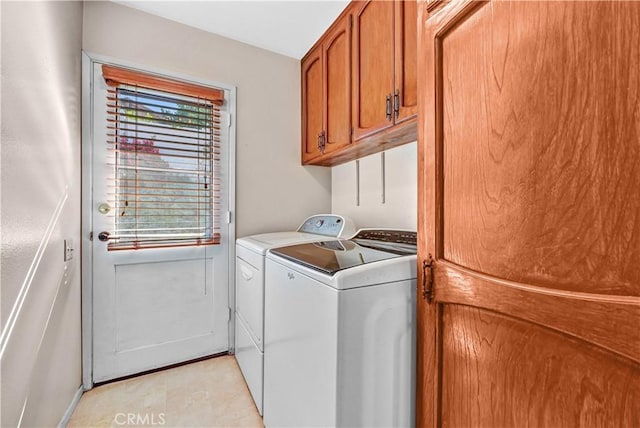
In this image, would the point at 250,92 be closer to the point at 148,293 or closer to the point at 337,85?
the point at 337,85

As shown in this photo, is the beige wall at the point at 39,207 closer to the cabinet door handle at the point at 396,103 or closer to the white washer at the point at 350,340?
the white washer at the point at 350,340

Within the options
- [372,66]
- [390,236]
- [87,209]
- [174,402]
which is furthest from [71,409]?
[372,66]

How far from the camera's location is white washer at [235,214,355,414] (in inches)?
58.7

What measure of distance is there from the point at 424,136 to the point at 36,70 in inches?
57.6

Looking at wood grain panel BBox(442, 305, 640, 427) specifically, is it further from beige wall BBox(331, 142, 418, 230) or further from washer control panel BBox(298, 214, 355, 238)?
washer control panel BBox(298, 214, 355, 238)

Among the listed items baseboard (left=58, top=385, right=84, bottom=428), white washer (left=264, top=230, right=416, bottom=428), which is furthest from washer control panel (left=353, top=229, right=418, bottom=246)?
baseboard (left=58, top=385, right=84, bottom=428)

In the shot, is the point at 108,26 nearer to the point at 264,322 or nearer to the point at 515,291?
the point at 264,322

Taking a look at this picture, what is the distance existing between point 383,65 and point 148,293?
6.62ft

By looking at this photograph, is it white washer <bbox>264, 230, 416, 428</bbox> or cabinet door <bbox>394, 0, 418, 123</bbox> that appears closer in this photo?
white washer <bbox>264, 230, 416, 428</bbox>

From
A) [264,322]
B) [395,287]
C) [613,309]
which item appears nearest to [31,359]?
[264,322]

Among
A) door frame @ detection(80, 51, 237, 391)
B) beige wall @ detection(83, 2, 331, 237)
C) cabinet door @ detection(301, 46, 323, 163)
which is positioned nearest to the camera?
door frame @ detection(80, 51, 237, 391)

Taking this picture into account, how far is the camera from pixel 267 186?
223 centimetres

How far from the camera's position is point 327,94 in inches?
77.0

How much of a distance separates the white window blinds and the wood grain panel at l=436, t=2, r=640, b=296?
1.70m
